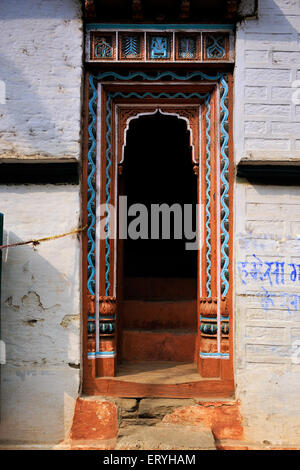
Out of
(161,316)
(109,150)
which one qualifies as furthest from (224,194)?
(161,316)

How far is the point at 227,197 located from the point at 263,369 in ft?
5.37

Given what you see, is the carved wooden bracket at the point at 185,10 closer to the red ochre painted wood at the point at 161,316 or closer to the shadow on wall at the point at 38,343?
the shadow on wall at the point at 38,343

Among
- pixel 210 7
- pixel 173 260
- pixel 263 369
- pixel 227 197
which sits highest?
pixel 210 7

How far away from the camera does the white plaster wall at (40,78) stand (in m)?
4.38

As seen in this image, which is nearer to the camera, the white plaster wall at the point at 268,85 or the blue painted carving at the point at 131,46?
the white plaster wall at the point at 268,85

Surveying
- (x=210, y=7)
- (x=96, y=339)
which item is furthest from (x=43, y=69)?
(x=96, y=339)

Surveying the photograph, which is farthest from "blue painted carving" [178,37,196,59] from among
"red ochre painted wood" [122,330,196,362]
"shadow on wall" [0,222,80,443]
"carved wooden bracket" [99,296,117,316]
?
"red ochre painted wood" [122,330,196,362]

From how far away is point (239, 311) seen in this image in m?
4.20

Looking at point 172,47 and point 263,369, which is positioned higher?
point 172,47

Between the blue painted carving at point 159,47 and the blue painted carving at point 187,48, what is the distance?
12 centimetres

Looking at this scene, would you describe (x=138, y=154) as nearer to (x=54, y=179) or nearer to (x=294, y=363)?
(x=54, y=179)

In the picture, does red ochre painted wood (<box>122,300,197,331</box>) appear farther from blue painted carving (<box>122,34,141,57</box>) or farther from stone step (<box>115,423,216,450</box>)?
blue painted carving (<box>122,34,141,57</box>)

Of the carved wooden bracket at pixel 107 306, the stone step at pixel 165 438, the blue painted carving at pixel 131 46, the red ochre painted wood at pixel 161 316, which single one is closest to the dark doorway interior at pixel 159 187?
the red ochre painted wood at pixel 161 316
